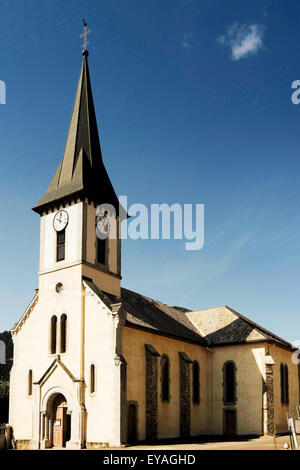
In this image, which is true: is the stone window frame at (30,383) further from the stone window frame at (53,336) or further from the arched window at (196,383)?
the arched window at (196,383)

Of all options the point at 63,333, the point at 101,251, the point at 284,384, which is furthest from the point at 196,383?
the point at 101,251

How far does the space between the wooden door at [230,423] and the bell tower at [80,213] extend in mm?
13221

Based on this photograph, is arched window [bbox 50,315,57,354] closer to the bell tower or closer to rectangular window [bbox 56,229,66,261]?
the bell tower

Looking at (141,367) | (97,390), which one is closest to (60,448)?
(97,390)

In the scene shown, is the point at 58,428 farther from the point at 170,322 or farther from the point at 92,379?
the point at 170,322

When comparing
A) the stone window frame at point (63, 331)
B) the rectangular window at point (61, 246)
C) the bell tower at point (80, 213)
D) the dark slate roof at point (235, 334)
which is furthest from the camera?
the dark slate roof at point (235, 334)

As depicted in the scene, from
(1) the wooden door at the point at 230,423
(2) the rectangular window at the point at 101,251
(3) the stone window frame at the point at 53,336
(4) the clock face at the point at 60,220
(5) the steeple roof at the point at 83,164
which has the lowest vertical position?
(1) the wooden door at the point at 230,423

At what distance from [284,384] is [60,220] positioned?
898 inches

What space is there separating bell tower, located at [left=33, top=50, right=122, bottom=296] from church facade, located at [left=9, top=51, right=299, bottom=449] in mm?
85

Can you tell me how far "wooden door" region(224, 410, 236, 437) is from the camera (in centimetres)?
4075

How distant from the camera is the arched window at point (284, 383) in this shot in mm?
43219

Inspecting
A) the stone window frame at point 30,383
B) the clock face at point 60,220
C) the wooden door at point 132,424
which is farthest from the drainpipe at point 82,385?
the stone window frame at point 30,383

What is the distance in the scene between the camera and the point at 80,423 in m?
31.7
